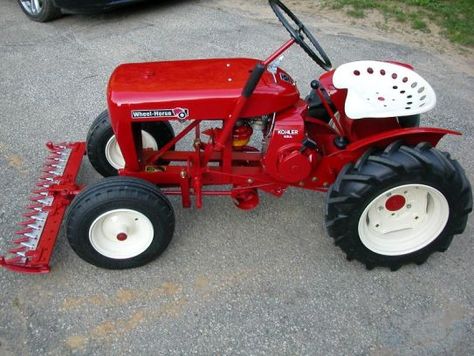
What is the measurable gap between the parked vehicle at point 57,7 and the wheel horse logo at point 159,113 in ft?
12.1

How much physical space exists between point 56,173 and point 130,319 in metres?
1.17

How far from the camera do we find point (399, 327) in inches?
97.3

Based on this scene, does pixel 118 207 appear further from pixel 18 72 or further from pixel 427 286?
pixel 18 72

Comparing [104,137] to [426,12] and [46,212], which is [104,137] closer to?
[46,212]

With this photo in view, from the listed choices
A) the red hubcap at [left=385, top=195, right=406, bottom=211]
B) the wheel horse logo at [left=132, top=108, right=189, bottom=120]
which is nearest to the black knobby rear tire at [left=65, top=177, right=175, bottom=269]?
the wheel horse logo at [left=132, top=108, right=189, bottom=120]

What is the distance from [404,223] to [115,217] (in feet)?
5.42

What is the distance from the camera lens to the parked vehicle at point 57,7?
5453 millimetres

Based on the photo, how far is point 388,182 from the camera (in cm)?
239

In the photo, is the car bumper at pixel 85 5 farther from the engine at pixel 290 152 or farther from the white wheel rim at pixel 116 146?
the engine at pixel 290 152

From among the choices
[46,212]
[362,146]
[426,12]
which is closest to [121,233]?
[46,212]

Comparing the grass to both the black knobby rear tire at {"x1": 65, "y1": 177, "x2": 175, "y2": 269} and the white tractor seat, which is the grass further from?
the black knobby rear tire at {"x1": 65, "y1": 177, "x2": 175, "y2": 269}

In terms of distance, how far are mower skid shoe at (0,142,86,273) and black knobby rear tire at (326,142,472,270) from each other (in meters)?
1.54

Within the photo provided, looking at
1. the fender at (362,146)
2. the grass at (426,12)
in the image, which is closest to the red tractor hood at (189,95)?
the fender at (362,146)

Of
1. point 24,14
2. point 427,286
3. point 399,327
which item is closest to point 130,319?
point 399,327
